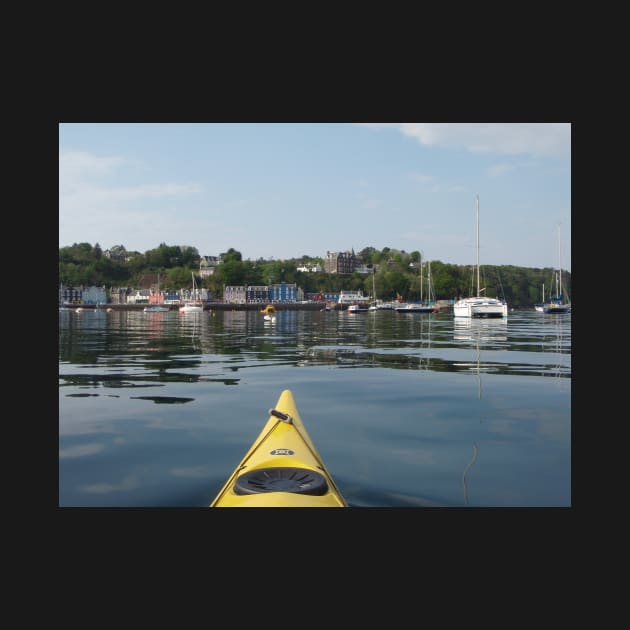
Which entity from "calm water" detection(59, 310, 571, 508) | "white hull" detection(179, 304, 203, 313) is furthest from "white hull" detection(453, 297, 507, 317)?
"white hull" detection(179, 304, 203, 313)

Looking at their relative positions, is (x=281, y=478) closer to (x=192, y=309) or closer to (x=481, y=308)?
(x=481, y=308)

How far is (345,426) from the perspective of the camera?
1193 centimetres

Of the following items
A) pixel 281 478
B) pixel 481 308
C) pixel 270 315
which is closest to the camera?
pixel 281 478

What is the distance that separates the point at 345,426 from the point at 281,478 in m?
5.66

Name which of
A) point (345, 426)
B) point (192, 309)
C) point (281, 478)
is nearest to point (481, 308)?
point (345, 426)

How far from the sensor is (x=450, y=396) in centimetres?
1498

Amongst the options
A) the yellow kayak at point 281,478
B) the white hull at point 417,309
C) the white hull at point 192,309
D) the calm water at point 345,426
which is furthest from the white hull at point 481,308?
the white hull at point 192,309

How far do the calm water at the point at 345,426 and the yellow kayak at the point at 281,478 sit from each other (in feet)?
3.51

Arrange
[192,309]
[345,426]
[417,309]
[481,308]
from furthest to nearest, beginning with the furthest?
[192,309]
[417,309]
[481,308]
[345,426]

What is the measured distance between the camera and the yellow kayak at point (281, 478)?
5660 millimetres

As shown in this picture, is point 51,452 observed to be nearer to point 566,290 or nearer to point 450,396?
point 450,396

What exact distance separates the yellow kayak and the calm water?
1070 mm

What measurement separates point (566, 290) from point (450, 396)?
11580 cm

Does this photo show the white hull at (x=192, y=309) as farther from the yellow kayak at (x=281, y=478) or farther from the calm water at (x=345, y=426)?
the yellow kayak at (x=281, y=478)
